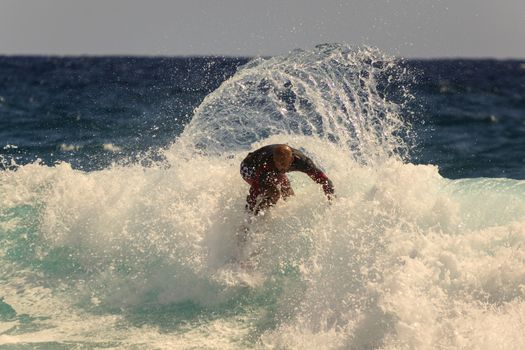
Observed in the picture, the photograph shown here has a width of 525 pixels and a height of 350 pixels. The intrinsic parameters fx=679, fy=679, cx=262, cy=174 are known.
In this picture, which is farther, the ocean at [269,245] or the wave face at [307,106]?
the wave face at [307,106]

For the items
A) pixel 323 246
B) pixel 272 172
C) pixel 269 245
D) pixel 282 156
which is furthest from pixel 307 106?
pixel 323 246

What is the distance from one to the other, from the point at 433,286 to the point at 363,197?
1.35 m

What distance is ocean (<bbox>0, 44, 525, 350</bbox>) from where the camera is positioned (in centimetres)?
549

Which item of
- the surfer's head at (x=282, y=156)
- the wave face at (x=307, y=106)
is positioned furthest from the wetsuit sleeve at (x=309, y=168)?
the wave face at (x=307, y=106)

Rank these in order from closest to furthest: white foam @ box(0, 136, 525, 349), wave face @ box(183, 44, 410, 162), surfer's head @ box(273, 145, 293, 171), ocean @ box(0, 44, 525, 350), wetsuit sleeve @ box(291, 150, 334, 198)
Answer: white foam @ box(0, 136, 525, 349) < ocean @ box(0, 44, 525, 350) < surfer's head @ box(273, 145, 293, 171) < wetsuit sleeve @ box(291, 150, 334, 198) < wave face @ box(183, 44, 410, 162)

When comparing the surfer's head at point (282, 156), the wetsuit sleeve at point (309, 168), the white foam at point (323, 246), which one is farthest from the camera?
the wetsuit sleeve at point (309, 168)

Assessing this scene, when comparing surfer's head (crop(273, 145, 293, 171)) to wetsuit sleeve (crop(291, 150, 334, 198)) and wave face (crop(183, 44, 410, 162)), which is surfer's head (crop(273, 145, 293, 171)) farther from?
wave face (crop(183, 44, 410, 162))

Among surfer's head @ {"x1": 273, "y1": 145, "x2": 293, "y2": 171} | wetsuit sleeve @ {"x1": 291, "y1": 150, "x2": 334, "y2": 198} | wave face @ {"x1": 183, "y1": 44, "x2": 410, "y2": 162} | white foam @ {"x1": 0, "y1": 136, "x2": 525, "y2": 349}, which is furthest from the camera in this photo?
wave face @ {"x1": 183, "y1": 44, "x2": 410, "y2": 162}

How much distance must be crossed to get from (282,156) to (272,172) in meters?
0.30

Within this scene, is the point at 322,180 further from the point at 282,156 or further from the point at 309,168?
the point at 282,156

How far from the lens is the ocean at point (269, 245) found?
5.49m

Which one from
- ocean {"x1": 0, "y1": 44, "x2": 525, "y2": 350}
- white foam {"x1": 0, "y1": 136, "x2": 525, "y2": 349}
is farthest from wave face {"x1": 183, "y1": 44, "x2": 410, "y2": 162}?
white foam {"x1": 0, "y1": 136, "x2": 525, "y2": 349}

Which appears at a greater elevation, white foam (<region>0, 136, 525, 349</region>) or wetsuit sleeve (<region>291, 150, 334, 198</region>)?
wetsuit sleeve (<region>291, 150, 334, 198</region>)

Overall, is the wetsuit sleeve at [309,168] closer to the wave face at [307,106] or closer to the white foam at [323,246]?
the white foam at [323,246]
